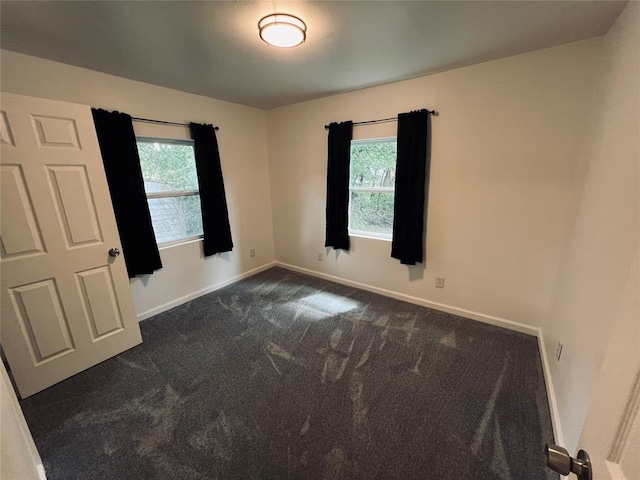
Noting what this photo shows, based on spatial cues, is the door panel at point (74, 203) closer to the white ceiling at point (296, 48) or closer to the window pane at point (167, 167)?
the window pane at point (167, 167)

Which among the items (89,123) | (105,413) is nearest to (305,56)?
(89,123)

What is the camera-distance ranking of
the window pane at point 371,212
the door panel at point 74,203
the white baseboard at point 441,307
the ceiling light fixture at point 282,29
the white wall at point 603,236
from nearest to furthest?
the white wall at point 603,236 → the ceiling light fixture at point 282,29 → the door panel at point 74,203 → the white baseboard at point 441,307 → the window pane at point 371,212

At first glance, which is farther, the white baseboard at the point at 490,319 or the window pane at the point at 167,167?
the window pane at the point at 167,167

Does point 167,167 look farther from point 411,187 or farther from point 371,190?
point 411,187

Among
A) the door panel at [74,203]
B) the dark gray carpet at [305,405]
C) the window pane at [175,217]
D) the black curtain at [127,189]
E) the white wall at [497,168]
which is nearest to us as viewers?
the dark gray carpet at [305,405]

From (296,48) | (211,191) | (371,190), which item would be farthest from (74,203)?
(371,190)

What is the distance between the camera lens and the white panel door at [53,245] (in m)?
1.64

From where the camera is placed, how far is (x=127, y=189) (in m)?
2.41

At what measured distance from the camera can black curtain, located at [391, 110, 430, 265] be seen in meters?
2.50

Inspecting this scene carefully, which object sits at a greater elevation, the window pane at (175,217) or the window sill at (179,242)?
the window pane at (175,217)

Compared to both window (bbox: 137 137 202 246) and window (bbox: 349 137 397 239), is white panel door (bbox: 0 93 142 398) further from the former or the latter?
window (bbox: 349 137 397 239)

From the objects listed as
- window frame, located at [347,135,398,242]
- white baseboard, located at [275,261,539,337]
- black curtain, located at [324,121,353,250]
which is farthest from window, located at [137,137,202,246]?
window frame, located at [347,135,398,242]

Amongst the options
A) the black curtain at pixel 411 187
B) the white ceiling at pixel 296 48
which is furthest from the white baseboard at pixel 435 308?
the white ceiling at pixel 296 48

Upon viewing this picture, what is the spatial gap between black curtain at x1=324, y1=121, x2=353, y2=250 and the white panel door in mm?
2184
